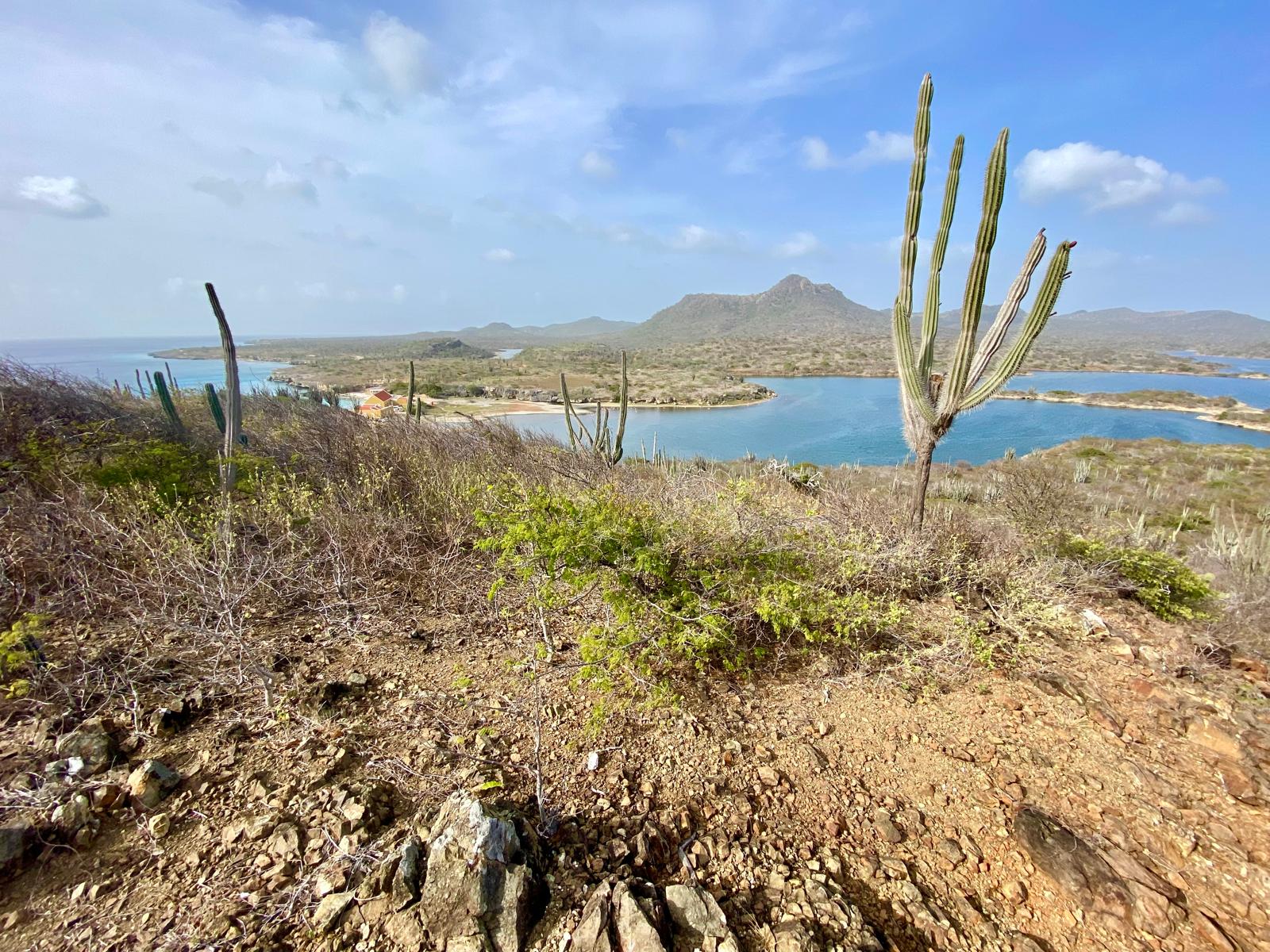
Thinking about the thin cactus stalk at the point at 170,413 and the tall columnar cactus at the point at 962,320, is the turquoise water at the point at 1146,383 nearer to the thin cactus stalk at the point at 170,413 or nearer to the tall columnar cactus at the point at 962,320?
the tall columnar cactus at the point at 962,320

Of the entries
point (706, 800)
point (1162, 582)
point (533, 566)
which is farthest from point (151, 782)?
point (1162, 582)

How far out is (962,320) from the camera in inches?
195

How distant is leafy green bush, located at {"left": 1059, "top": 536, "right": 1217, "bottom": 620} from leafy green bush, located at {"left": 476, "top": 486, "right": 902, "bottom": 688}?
2522mm

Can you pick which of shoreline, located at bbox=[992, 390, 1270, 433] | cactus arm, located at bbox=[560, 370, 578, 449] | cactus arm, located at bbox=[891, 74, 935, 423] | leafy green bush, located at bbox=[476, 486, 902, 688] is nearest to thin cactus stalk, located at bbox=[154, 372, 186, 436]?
cactus arm, located at bbox=[560, 370, 578, 449]

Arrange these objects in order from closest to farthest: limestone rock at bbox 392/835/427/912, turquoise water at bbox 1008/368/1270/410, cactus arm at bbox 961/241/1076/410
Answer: limestone rock at bbox 392/835/427/912, cactus arm at bbox 961/241/1076/410, turquoise water at bbox 1008/368/1270/410

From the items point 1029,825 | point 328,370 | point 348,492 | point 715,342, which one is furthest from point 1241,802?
point 715,342

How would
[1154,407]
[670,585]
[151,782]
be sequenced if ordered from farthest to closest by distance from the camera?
[1154,407], [670,585], [151,782]

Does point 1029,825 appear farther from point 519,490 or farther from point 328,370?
point 328,370

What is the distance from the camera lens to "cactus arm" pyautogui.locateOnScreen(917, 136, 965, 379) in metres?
4.76

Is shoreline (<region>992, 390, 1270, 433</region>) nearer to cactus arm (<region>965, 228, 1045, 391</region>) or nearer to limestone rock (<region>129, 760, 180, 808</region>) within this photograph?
cactus arm (<region>965, 228, 1045, 391</region>)

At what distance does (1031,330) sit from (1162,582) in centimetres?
245

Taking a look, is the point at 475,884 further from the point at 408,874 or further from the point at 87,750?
the point at 87,750

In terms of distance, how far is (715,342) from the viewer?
87.2 m

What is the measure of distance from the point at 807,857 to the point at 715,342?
89587 millimetres
